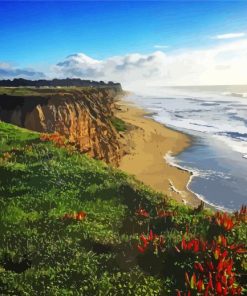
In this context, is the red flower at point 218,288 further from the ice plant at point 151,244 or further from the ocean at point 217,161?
the ocean at point 217,161

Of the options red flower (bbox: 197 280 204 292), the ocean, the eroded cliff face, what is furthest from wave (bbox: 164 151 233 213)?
red flower (bbox: 197 280 204 292)

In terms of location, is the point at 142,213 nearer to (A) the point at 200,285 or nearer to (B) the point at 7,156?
(A) the point at 200,285

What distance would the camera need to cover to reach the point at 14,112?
3800cm

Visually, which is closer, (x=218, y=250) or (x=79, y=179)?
(x=218, y=250)

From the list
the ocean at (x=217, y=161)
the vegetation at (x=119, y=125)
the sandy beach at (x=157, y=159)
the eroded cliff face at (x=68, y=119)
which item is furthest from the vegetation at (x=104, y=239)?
the vegetation at (x=119, y=125)

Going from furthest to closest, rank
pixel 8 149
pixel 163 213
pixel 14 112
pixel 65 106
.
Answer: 1. pixel 65 106
2. pixel 14 112
3. pixel 8 149
4. pixel 163 213

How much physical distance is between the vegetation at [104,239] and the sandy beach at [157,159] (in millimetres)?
15438

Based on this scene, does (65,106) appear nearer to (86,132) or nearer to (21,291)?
(86,132)

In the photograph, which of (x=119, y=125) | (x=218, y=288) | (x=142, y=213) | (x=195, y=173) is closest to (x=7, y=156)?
(x=142, y=213)

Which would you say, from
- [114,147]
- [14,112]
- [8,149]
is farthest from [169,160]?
[8,149]

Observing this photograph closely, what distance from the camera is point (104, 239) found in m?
11.0

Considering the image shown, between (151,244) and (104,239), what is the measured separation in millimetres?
1265

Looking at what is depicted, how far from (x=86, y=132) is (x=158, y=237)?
31.5 m

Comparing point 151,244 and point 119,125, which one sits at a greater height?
point 151,244
